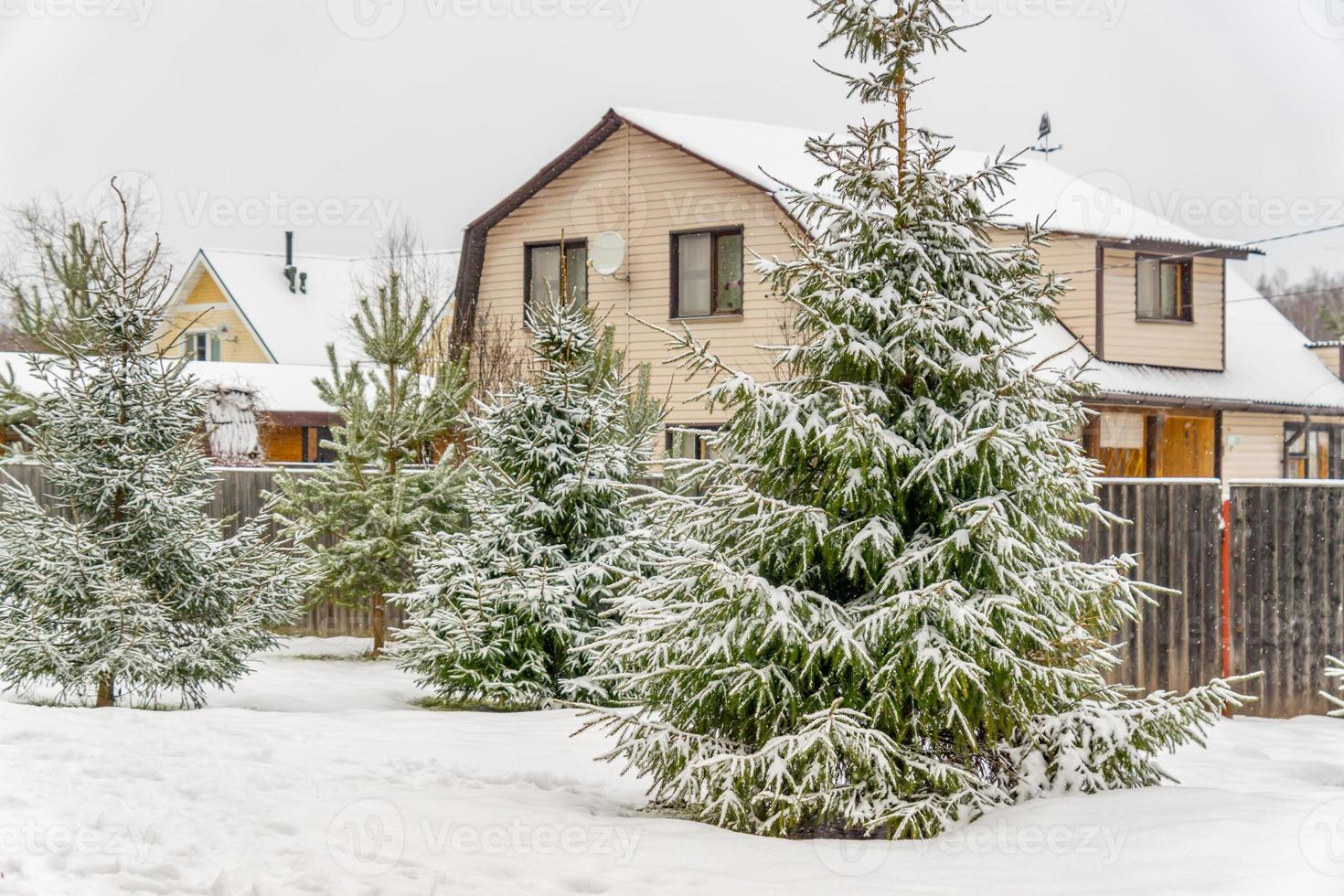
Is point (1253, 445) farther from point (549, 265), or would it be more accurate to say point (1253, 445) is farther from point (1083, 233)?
point (549, 265)

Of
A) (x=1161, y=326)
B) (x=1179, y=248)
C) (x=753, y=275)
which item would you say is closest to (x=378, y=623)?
(x=753, y=275)

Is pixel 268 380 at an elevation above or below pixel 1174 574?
above

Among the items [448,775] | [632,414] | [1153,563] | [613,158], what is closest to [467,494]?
[632,414]

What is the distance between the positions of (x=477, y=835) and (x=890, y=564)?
2244 mm

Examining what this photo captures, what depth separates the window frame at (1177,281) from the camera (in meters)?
19.9

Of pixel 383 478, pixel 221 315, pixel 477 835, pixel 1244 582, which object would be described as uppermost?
pixel 221 315

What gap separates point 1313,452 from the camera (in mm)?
25359

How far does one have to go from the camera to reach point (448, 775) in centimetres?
691

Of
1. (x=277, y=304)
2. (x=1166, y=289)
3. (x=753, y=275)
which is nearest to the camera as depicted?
(x=753, y=275)

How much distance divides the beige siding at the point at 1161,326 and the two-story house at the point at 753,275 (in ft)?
0.10

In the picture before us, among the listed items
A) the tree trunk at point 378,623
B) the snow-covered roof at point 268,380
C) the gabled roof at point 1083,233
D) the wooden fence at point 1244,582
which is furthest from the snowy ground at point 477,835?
the snow-covered roof at point 268,380

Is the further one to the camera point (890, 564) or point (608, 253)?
point (608, 253)

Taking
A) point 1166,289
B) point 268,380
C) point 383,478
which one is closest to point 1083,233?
point 1166,289

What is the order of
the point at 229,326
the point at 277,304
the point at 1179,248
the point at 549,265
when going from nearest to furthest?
the point at 1179,248, the point at 549,265, the point at 229,326, the point at 277,304
